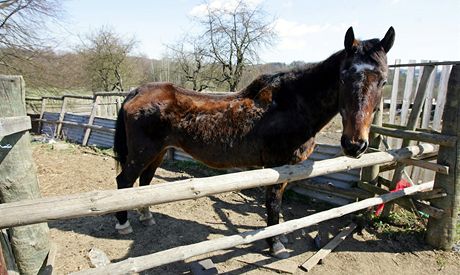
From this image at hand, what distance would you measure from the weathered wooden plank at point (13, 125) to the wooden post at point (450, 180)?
4.05 meters

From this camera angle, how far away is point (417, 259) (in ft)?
10.5

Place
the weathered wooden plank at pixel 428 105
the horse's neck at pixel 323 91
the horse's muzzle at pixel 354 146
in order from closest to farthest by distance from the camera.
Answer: the horse's muzzle at pixel 354 146, the horse's neck at pixel 323 91, the weathered wooden plank at pixel 428 105

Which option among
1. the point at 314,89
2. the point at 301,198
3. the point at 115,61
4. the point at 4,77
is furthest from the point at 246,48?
the point at 4,77

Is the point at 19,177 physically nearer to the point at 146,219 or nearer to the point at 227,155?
the point at 227,155

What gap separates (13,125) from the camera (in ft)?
5.38

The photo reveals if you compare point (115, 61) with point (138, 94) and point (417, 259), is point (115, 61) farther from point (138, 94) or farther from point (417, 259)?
point (417, 259)

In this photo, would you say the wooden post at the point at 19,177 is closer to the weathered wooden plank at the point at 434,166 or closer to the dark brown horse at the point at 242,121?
the dark brown horse at the point at 242,121

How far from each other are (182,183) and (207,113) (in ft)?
5.20

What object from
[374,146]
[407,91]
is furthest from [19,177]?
[407,91]

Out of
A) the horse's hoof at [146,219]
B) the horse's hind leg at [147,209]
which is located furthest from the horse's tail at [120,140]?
the horse's hoof at [146,219]

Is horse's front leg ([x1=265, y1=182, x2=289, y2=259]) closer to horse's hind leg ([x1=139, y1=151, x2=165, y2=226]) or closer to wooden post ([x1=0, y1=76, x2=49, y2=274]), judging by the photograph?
horse's hind leg ([x1=139, y1=151, x2=165, y2=226])

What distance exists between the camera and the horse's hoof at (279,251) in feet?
10.6

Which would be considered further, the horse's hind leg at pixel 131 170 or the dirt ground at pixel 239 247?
the horse's hind leg at pixel 131 170

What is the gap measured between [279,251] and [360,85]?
217 centimetres
